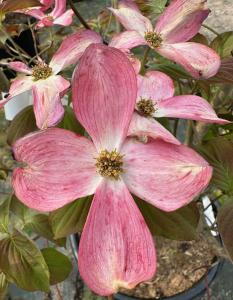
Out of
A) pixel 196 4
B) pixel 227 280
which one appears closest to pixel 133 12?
pixel 196 4

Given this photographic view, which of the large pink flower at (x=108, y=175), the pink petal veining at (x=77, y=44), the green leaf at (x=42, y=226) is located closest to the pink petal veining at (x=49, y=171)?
the large pink flower at (x=108, y=175)

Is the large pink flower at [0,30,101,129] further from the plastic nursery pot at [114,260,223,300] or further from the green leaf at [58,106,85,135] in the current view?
the plastic nursery pot at [114,260,223,300]

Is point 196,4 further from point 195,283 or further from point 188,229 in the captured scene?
point 195,283

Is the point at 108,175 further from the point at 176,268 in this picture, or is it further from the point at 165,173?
the point at 176,268

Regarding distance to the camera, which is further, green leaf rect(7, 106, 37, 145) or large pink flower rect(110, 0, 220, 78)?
green leaf rect(7, 106, 37, 145)

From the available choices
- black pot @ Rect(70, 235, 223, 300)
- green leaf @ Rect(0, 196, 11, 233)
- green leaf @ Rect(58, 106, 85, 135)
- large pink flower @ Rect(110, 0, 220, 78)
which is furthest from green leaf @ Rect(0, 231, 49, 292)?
black pot @ Rect(70, 235, 223, 300)
